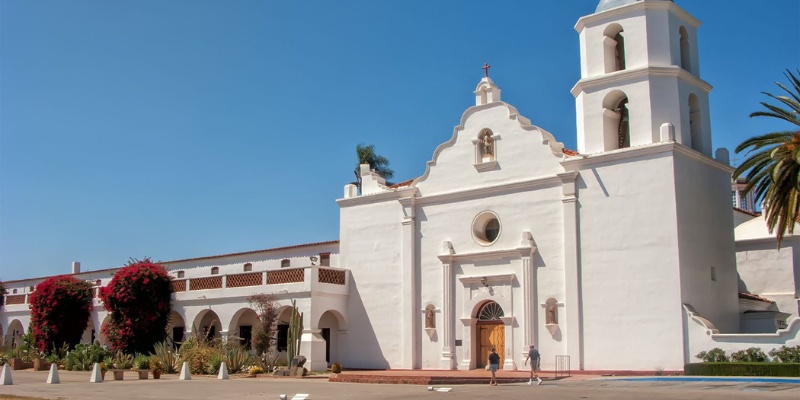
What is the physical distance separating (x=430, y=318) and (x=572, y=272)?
21.8 ft

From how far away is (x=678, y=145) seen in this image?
90.4 feet

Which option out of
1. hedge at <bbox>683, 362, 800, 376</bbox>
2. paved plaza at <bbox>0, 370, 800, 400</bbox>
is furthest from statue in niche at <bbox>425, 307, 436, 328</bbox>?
hedge at <bbox>683, 362, 800, 376</bbox>

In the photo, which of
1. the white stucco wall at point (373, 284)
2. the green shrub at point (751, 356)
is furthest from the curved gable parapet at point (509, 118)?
the green shrub at point (751, 356)

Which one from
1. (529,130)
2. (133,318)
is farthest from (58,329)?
(529,130)

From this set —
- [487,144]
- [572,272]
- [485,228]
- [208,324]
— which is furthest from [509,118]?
[208,324]

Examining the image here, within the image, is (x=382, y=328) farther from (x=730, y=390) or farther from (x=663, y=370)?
(x=730, y=390)

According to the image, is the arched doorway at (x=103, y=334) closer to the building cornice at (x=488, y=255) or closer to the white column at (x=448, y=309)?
the white column at (x=448, y=309)

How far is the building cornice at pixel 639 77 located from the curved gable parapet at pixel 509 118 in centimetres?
204

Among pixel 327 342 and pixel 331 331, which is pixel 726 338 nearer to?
pixel 331 331

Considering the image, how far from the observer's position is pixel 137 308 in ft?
125

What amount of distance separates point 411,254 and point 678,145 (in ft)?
38.1

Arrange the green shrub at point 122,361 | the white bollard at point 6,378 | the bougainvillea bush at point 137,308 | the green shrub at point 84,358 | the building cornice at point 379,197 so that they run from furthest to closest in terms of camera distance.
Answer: the bougainvillea bush at point 137,308
the green shrub at point 84,358
the green shrub at point 122,361
the building cornice at point 379,197
the white bollard at point 6,378

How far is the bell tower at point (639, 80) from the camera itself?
94.8ft

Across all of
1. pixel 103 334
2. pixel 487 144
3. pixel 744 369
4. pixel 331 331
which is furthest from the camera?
pixel 103 334
